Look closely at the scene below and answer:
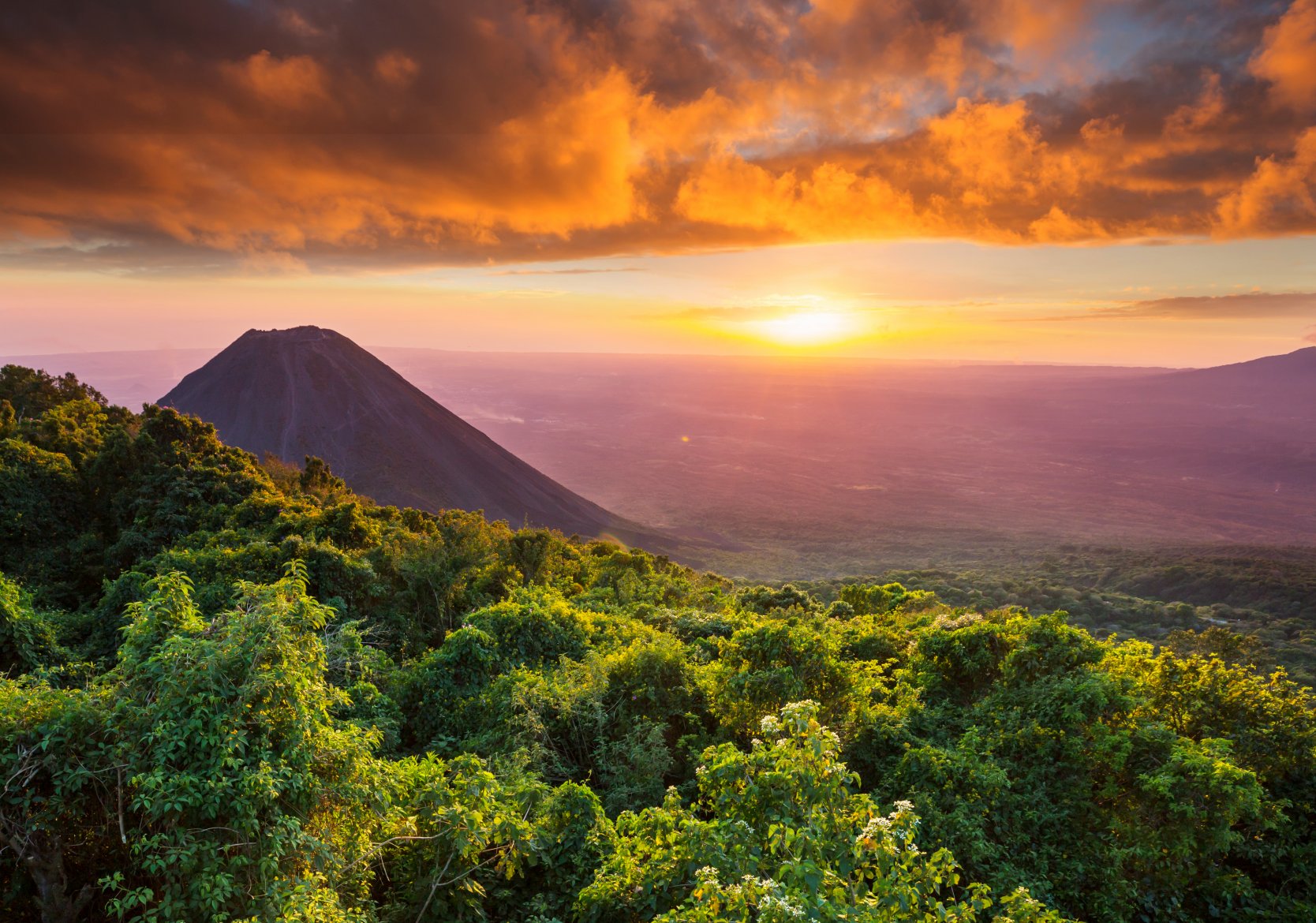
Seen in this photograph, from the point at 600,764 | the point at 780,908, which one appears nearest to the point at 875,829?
the point at 780,908

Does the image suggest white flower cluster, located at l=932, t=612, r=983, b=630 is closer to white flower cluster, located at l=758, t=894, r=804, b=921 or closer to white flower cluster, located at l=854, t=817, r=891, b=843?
white flower cluster, located at l=854, t=817, r=891, b=843

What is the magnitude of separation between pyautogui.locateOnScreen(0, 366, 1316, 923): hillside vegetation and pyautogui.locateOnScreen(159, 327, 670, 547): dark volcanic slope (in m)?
57.9

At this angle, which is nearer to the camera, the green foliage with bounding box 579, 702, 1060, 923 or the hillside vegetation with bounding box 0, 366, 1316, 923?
the green foliage with bounding box 579, 702, 1060, 923

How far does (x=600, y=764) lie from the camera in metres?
12.1

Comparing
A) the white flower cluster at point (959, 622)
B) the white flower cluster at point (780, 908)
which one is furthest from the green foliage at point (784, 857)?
the white flower cluster at point (959, 622)

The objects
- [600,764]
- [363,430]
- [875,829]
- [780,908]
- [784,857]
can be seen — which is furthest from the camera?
[363,430]

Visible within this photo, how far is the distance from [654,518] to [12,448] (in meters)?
101

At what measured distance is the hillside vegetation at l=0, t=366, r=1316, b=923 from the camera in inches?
218

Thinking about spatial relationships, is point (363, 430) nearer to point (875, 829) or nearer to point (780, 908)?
point (875, 829)

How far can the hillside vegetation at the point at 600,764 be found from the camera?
554 centimetres

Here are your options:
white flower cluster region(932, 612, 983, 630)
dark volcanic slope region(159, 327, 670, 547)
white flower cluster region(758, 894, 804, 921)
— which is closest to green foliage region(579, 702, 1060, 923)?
white flower cluster region(758, 894, 804, 921)

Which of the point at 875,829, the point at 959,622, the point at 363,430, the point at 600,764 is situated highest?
the point at 875,829

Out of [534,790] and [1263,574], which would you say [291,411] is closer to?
[534,790]

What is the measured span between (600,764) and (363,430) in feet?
279
